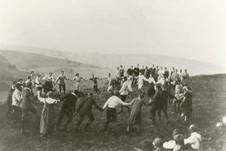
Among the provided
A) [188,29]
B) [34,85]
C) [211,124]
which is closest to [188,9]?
[188,29]

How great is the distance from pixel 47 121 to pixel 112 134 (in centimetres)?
251

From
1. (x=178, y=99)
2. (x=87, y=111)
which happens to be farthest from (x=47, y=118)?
(x=178, y=99)

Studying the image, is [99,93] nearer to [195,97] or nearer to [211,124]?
[195,97]

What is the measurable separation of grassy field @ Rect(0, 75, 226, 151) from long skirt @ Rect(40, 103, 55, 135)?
0.97 feet

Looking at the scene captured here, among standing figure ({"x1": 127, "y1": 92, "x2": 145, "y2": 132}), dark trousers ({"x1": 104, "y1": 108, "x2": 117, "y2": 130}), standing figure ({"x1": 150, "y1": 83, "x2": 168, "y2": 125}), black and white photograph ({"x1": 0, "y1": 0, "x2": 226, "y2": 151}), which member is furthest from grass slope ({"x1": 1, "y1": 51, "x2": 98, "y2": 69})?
standing figure ({"x1": 127, "y1": 92, "x2": 145, "y2": 132})

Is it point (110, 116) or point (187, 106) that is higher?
point (187, 106)

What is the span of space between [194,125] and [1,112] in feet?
28.5

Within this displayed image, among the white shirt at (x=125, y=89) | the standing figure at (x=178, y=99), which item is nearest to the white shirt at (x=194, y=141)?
the standing figure at (x=178, y=99)

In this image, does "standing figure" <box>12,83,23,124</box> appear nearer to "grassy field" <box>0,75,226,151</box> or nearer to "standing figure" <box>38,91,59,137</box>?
"grassy field" <box>0,75,226,151</box>

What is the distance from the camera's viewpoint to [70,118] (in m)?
15.5

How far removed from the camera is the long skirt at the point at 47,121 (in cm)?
1524

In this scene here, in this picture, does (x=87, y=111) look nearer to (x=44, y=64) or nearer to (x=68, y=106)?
(x=68, y=106)

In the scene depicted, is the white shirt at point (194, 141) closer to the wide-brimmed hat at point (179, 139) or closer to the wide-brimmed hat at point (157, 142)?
the wide-brimmed hat at point (179, 139)

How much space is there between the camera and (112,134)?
14.4 metres
